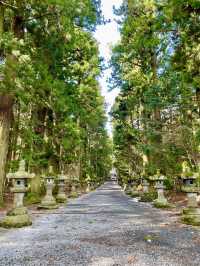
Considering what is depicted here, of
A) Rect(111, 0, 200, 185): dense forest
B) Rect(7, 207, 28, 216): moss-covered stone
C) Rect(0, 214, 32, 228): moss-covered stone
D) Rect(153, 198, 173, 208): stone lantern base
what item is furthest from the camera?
Rect(153, 198, 173, 208): stone lantern base

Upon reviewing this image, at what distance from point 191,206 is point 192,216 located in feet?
1.99

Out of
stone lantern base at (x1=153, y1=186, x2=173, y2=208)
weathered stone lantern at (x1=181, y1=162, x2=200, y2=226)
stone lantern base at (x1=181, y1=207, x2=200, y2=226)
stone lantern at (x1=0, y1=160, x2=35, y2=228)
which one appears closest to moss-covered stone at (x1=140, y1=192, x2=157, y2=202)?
stone lantern base at (x1=153, y1=186, x2=173, y2=208)

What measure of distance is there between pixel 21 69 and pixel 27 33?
11.2 feet

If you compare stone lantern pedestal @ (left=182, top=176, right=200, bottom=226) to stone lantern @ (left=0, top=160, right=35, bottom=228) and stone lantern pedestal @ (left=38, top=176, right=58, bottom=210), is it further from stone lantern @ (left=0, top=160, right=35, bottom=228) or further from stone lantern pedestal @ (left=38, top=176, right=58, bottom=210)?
stone lantern pedestal @ (left=38, top=176, right=58, bottom=210)

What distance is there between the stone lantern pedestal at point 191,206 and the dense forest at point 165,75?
1.83 meters

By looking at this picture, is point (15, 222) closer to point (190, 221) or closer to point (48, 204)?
point (190, 221)

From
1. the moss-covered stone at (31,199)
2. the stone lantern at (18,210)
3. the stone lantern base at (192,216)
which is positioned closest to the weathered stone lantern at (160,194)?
the stone lantern base at (192,216)

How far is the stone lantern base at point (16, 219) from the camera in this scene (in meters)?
8.18

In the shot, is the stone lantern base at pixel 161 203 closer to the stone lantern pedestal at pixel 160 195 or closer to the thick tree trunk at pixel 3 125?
the stone lantern pedestal at pixel 160 195

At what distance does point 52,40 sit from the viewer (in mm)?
11727

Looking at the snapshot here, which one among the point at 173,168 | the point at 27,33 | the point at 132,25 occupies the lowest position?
the point at 173,168

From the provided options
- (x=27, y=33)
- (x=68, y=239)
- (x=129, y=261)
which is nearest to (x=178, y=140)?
(x=27, y=33)

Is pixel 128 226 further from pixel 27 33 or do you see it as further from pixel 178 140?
pixel 27 33

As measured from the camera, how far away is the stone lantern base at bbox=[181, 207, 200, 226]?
28.9ft
